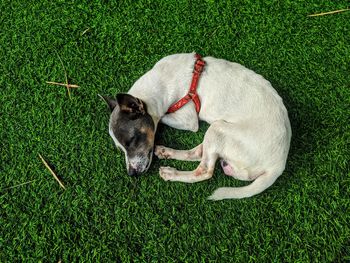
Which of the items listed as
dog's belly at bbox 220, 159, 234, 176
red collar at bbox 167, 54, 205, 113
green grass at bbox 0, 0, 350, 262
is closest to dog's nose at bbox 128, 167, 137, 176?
green grass at bbox 0, 0, 350, 262

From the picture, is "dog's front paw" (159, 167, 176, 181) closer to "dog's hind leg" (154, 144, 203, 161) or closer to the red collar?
"dog's hind leg" (154, 144, 203, 161)

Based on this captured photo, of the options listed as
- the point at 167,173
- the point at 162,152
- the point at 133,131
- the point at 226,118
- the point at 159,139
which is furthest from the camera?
the point at 159,139

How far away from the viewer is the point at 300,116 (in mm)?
3193

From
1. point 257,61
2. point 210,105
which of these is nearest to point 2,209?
point 210,105

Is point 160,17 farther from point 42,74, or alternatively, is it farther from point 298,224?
point 298,224

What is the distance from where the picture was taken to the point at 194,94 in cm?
290

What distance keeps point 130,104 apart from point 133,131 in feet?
0.77

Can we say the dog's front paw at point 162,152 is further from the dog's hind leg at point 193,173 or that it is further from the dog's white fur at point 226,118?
the dog's hind leg at point 193,173

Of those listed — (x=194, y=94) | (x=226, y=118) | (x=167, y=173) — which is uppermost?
(x=194, y=94)

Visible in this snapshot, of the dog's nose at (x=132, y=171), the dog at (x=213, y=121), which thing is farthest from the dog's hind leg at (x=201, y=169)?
the dog's nose at (x=132, y=171)

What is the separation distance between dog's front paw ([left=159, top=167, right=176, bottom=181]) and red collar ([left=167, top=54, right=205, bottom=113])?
512 millimetres

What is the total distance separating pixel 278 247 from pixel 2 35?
11.1ft

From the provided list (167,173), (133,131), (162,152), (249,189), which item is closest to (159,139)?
(162,152)

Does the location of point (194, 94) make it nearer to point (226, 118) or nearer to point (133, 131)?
point (226, 118)
